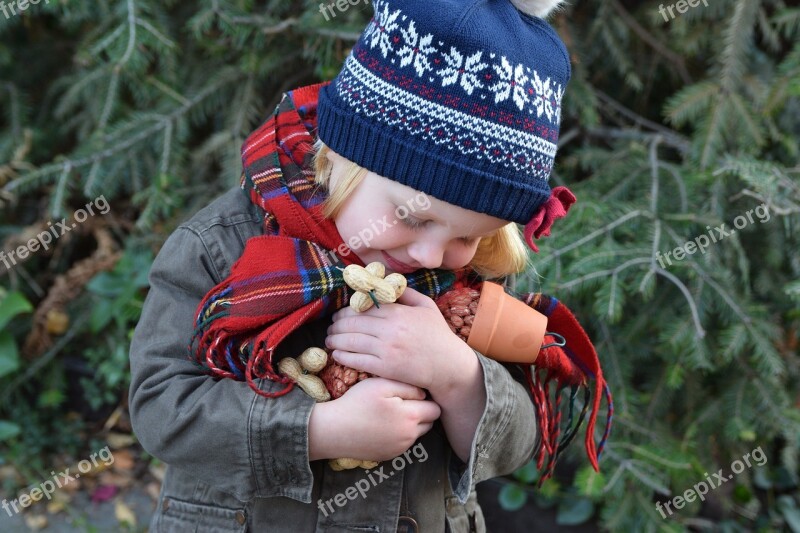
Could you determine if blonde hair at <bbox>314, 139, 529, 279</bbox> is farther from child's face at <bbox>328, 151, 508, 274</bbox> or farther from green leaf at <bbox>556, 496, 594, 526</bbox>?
green leaf at <bbox>556, 496, 594, 526</bbox>

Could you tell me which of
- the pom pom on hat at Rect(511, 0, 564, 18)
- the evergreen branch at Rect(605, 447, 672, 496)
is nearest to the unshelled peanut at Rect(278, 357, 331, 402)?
the pom pom on hat at Rect(511, 0, 564, 18)

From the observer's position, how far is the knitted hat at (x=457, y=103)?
3.38ft

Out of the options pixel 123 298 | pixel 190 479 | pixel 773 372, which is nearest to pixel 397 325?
pixel 190 479

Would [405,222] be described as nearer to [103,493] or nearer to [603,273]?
[603,273]

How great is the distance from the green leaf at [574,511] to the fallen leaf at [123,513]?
1.48m

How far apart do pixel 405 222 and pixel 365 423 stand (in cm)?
33

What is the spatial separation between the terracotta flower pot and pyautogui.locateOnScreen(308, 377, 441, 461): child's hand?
185mm

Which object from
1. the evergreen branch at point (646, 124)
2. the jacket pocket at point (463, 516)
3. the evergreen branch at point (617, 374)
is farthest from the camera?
the evergreen branch at point (646, 124)

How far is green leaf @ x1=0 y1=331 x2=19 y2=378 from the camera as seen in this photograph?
2.34m

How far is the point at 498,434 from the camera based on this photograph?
124cm

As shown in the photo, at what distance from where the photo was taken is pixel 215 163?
2.63 metres

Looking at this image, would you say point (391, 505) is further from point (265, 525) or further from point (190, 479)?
point (190, 479)

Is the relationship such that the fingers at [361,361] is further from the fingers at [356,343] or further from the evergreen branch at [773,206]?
the evergreen branch at [773,206]

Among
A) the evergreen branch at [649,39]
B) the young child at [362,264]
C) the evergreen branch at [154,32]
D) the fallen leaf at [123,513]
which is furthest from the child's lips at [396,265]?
the fallen leaf at [123,513]
